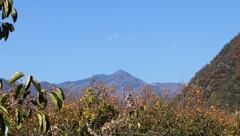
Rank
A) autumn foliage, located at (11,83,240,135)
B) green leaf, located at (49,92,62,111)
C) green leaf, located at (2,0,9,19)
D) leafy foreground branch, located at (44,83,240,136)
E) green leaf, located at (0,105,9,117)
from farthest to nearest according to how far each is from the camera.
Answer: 1. leafy foreground branch, located at (44,83,240,136)
2. autumn foliage, located at (11,83,240,135)
3. green leaf, located at (2,0,9,19)
4. green leaf, located at (49,92,62,111)
5. green leaf, located at (0,105,9,117)

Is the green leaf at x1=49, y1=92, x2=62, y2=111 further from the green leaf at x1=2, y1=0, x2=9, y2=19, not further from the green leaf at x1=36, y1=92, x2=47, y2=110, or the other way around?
the green leaf at x1=2, y1=0, x2=9, y2=19

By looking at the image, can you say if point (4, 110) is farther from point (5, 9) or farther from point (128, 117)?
point (128, 117)

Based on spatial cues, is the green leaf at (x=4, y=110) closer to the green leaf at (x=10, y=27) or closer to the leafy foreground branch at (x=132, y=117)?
the green leaf at (x=10, y=27)

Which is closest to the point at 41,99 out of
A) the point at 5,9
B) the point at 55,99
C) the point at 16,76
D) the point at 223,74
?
the point at 55,99

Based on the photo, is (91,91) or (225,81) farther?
(225,81)

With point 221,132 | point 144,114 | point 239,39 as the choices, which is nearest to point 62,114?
point 144,114

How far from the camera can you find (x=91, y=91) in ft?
47.4

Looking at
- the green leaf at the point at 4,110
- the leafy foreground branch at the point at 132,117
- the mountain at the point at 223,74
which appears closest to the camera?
the green leaf at the point at 4,110

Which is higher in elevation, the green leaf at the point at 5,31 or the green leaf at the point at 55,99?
the green leaf at the point at 5,31

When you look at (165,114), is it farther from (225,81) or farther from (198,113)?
(225,81)

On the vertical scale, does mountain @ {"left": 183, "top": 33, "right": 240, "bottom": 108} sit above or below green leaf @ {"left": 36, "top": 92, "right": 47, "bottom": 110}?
above

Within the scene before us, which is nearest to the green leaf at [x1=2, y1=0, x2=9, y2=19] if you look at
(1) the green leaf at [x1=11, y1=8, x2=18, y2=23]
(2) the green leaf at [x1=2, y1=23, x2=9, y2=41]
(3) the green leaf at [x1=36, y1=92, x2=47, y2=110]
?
(1) the green leaf at [x1=11, y1=8, x2=18, y2=23]

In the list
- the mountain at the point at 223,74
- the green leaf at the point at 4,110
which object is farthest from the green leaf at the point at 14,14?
the mountain at the point at 223,74

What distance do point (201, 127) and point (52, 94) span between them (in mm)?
11441
